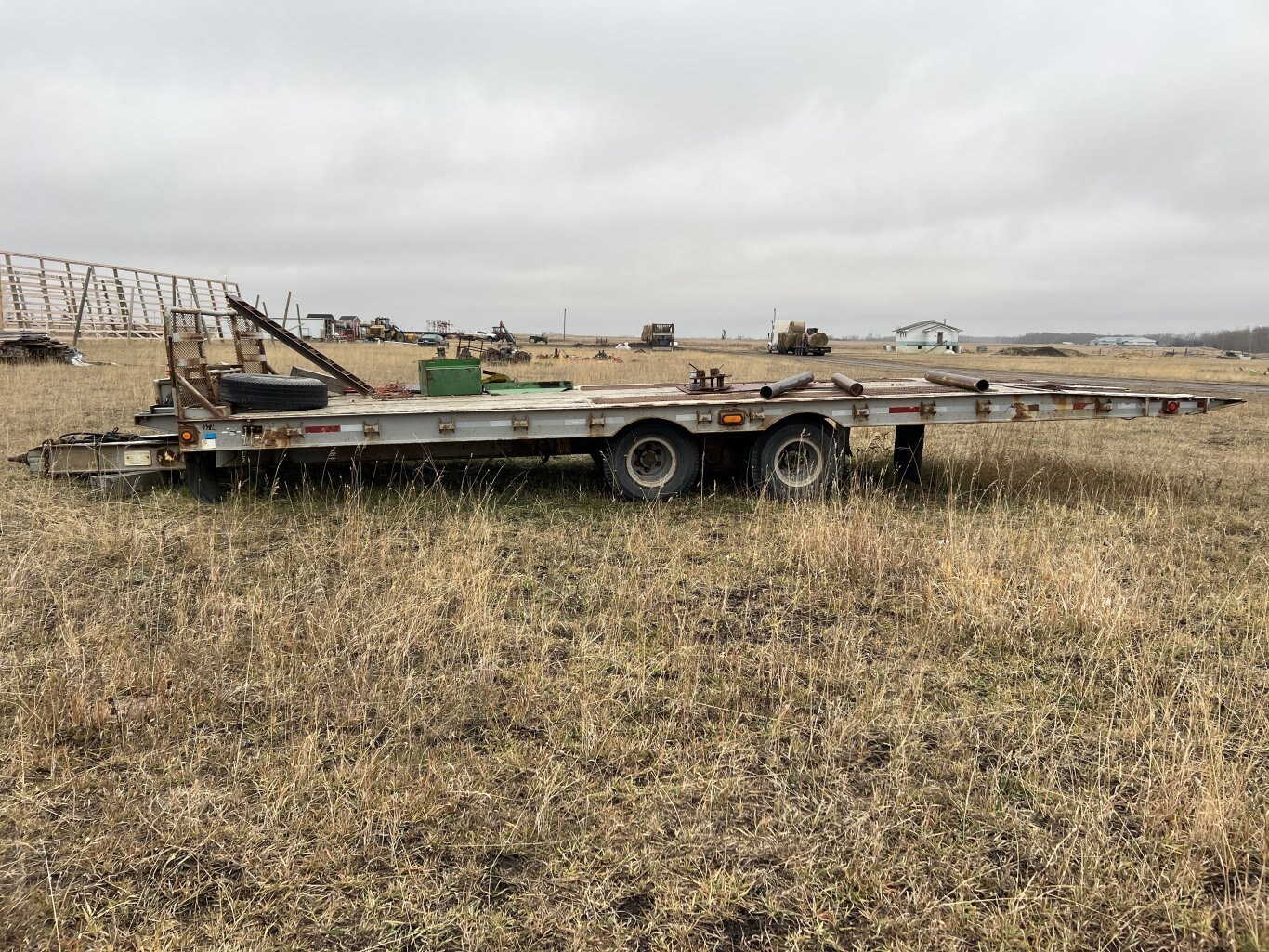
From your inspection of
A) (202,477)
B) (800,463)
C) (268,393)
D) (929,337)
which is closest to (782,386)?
(800,463)

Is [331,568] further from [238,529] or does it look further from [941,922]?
[941,922]

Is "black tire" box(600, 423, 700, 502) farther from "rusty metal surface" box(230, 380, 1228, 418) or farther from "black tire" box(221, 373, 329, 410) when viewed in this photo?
"black tire" box(221, 373, 329, 410)

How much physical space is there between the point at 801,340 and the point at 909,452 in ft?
143

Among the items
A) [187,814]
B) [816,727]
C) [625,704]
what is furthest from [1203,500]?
[187,814]

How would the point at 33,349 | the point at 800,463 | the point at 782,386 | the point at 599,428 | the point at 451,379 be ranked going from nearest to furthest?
the point at 599,428 → the point at 782,386 → the point at 800,463 → the point at 451,379 → the point at 33,349

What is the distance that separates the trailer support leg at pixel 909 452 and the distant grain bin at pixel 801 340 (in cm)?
4248

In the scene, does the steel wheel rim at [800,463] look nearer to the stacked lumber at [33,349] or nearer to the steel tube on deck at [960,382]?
the steel tube on deck at [960,382]

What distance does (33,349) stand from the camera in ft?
61.4

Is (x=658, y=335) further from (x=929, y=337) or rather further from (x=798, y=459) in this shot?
(x=798, y=459)

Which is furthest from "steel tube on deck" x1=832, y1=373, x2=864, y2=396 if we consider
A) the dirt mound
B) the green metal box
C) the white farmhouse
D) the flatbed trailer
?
the white farmhouse

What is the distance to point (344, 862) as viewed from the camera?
2334mm

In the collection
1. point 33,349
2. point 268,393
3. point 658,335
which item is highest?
point 658,335

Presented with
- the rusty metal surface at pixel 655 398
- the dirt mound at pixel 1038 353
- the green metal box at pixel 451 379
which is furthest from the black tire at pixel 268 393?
the dirt mound at pixel 1038 353

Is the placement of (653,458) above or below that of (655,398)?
below
